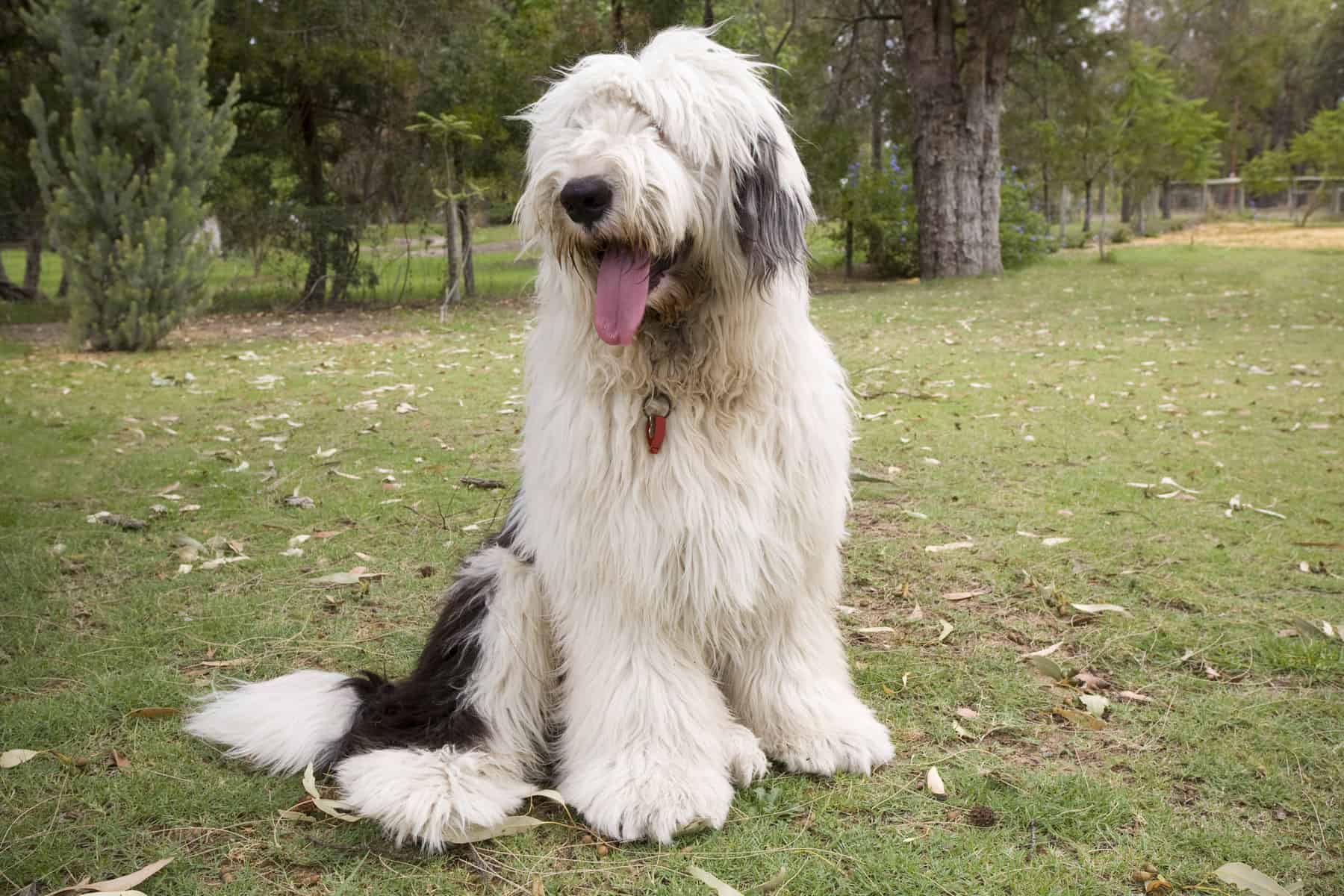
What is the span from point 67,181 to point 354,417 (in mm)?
6557

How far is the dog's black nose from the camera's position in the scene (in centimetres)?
238

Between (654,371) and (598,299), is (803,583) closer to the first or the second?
(654,371)

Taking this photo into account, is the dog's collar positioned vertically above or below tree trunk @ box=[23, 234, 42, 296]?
below

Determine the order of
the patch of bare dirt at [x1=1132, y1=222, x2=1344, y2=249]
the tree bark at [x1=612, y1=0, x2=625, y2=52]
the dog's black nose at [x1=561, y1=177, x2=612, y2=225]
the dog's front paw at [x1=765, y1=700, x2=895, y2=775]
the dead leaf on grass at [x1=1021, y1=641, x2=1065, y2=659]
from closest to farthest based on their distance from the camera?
the dog's black nose at [x1=561, y1=177, x2=612, y2=225] → the dog's front paw at [x1=765, y1=700, x2=895, y2=775] → the dead leaf on grass at [x1=1021, y1=641, x2=1065, y2=659] → the tree bark at [x1=612, y1=0, x2=625, y2=52] → the patch of bare dirt at [x1=1132, y1=222, x2=1344, y2=249]

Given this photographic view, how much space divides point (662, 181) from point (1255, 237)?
3193 centimetres

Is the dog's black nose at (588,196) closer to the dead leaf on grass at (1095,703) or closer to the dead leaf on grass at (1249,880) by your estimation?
the dead leaf on grass at (1249,880)

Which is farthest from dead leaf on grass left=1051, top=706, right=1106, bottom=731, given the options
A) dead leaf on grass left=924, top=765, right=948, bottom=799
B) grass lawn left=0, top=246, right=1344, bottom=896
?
dead leaf on grass left=924, top=765, right=948, bottom=799

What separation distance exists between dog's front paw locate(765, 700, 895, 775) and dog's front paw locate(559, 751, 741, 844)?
10.3 inches

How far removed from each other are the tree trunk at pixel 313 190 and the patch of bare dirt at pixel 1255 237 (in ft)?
70.9

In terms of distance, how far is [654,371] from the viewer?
2.63m

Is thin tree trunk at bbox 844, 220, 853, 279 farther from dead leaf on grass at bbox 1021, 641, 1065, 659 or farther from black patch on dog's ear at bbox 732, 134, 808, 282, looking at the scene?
black patch on dog's ear at bbox 732, 134, 808, 282

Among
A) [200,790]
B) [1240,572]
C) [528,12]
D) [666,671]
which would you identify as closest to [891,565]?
[1240,572]

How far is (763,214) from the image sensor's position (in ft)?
8.54

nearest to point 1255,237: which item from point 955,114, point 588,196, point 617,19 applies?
point 955,114
